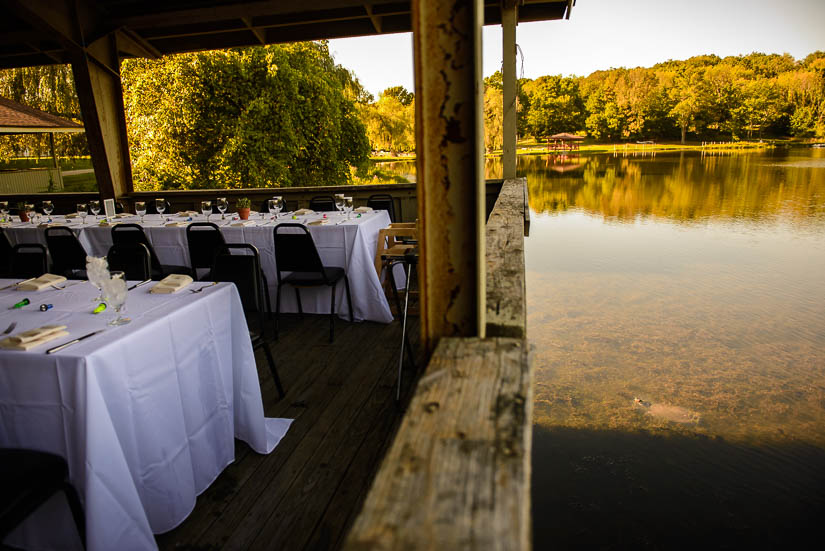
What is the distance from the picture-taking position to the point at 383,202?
5367 mm

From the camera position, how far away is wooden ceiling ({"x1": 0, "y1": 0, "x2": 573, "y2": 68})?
5.25 m

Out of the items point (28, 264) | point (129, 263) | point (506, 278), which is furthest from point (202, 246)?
point (506, 278)

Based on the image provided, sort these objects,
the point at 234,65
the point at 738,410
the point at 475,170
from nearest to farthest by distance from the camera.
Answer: the point at 475,170, the point at 738,410, the point at 234,65

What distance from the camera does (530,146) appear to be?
58750 millimetres

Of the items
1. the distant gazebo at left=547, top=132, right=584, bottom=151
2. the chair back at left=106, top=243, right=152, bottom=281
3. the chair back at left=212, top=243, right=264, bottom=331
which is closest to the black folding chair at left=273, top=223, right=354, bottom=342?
the chair back at left=212, top=243, right=264, bottom=331

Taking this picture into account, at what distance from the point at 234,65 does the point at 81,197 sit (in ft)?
17.2

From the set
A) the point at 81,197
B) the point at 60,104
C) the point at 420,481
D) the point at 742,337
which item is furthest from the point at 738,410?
the point at 60,104

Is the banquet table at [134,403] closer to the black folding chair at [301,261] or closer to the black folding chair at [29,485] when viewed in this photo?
the black folding chair at [29,485]

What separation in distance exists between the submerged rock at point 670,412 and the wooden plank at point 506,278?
566 centimetres

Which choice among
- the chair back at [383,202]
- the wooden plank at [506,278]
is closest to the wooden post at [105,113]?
the chair back at [383,202]

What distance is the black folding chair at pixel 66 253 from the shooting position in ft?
12.7

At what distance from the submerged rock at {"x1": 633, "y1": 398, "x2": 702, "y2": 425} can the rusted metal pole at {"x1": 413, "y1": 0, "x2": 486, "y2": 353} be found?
7202 millimetres

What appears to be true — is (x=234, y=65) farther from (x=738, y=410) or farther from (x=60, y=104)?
(x=738, y=410)

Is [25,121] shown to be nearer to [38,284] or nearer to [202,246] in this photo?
[202,246]
